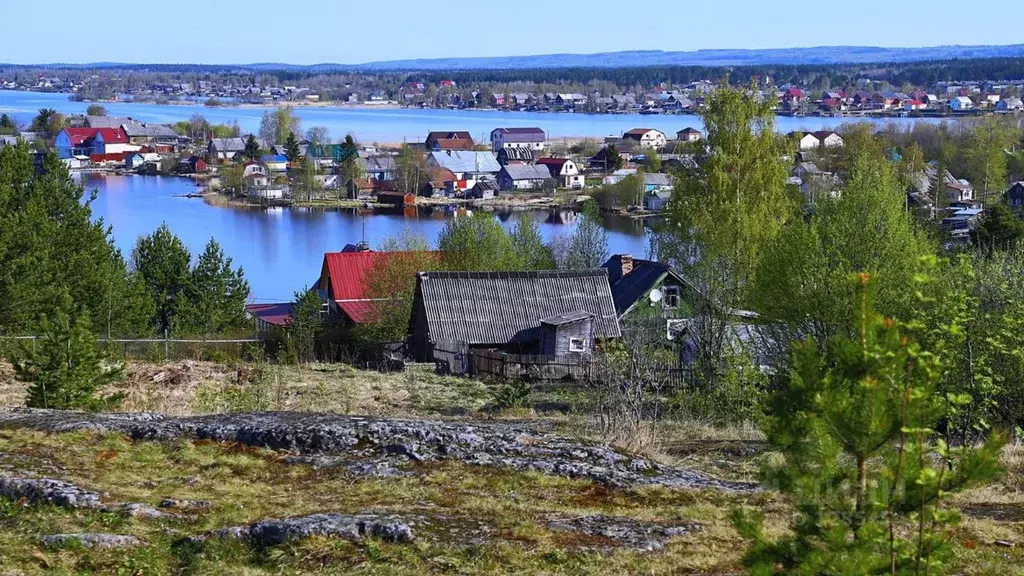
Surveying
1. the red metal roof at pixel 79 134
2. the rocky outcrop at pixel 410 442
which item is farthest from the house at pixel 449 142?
the rocky outcrop at pixel 410 442

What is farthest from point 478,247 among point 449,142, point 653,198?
point 449,142

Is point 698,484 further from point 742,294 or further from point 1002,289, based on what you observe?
point 742,294

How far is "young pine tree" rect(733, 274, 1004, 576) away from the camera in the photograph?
10.4 ft

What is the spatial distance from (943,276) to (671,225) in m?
5.94

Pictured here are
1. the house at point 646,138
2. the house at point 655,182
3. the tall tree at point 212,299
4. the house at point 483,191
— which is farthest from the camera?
the house at point 646,138

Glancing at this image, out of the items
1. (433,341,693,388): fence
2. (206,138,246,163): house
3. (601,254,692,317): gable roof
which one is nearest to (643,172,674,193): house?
(206,138,246,163): house

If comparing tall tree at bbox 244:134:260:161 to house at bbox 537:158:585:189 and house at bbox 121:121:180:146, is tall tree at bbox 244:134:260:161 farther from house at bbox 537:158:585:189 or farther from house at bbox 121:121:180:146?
house at bbox 537:158:585:189

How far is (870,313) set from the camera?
3.21 m

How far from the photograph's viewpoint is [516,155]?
240 feet

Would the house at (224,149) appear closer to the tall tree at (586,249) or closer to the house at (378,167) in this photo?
the house at (378,167)

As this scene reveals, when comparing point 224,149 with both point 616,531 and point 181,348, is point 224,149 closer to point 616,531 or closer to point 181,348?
point 181,348

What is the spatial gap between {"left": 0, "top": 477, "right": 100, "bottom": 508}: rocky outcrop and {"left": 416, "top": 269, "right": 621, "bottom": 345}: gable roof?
11340 mm

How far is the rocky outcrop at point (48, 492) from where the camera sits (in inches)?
227

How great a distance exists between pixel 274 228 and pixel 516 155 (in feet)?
95.2
